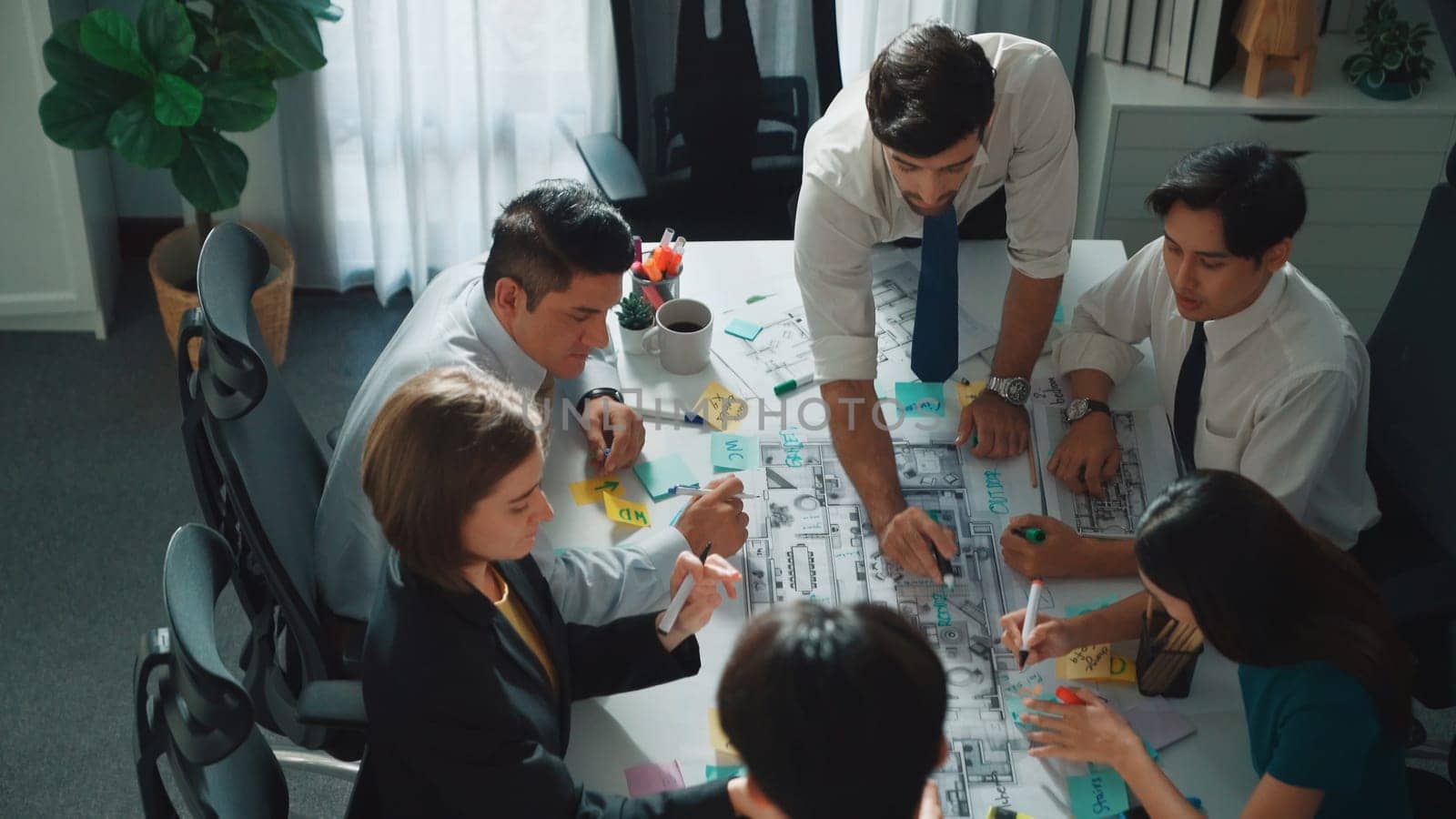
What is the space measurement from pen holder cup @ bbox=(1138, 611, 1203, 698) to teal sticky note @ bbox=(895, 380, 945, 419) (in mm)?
540

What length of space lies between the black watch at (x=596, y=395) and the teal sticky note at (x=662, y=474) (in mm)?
130

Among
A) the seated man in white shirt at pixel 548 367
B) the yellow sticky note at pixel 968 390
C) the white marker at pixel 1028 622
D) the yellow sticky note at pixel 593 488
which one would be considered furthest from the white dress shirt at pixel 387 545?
the yellow sticky note at pixel 968 390

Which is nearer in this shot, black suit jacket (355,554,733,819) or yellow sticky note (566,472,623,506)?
black suit jacket (355,554,733,819)

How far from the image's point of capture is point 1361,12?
3320 millimetres

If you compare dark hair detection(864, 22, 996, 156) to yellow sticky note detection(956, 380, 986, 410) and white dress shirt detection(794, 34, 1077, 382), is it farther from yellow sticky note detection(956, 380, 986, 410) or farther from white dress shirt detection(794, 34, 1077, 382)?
yellow sticky note detection(956, 380, 986, 410)

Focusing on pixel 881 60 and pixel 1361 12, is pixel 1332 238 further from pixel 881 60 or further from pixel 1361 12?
pixel 881 60

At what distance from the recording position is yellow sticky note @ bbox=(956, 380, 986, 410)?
2.13m

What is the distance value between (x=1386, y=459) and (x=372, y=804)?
5.36 ft

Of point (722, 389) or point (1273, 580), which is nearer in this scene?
point (1273, 580)

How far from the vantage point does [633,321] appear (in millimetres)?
2227

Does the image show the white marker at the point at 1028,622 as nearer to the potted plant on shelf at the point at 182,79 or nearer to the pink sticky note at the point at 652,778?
the pink sticky note at the point at 652,778

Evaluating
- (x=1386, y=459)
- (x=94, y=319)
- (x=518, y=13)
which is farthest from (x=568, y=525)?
(x=94, y=319)

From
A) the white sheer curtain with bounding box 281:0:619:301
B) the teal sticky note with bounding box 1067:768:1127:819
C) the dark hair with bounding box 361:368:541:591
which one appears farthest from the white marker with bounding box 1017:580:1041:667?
the white sheer curtain with bounding box 281:0:619:301

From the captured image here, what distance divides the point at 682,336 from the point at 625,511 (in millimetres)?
342
